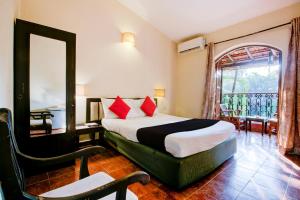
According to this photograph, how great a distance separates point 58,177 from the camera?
2.12m

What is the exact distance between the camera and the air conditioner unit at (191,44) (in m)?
4.49

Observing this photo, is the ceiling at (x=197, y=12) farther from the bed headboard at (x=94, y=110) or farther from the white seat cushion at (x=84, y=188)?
the white seat cushion at (x=84, y=188)

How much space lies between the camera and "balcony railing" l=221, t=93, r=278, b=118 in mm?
5164

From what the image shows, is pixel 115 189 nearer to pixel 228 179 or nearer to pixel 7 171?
pixel 7 171

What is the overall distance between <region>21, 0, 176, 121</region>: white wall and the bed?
1.38 meters

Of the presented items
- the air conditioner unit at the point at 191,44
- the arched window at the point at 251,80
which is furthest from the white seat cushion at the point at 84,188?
the arched window at the point at 251,80

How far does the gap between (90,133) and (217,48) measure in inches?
150

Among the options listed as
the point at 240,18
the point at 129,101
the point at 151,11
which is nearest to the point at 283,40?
the point at 240,18

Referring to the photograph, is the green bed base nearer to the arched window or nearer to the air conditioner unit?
the air conditioner unit

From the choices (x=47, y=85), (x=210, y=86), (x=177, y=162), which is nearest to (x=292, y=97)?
(x=210, y=86)

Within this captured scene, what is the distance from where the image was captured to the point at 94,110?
11.6 ft

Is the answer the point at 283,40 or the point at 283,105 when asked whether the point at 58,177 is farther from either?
the point at 283,40

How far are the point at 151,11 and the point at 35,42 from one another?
2.87 meters

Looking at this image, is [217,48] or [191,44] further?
[191,44]
